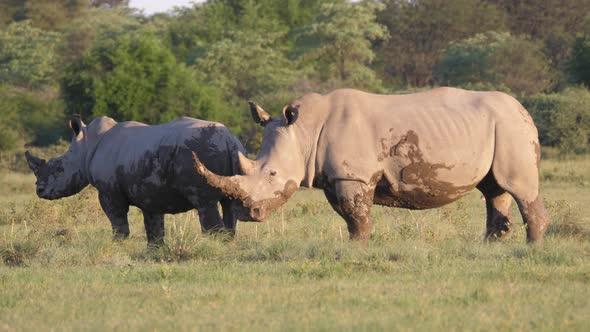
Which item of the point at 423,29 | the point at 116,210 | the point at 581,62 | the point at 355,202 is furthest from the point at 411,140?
the point at 423,29

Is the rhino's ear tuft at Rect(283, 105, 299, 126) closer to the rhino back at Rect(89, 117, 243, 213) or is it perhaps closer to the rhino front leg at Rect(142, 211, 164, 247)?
the rhino back at Rect(89, 117, 243, 213)

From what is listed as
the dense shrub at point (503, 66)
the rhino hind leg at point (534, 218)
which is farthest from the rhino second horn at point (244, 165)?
the dense shrub at point (503, 66)

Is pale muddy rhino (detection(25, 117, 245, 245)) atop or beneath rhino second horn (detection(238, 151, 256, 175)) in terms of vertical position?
beneath

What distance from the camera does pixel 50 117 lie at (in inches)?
1423

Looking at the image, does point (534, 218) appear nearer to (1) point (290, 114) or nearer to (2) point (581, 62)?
(1) point (290, 114)

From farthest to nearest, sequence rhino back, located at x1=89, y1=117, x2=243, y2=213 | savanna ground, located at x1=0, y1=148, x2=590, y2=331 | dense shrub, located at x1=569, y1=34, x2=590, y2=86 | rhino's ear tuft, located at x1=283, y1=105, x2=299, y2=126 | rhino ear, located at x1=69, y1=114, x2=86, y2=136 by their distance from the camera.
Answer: dense shrub, located at x1=569, y1=34, x2=590, y2=86 < rhino ear, located at x1=69, y1=114, x2=86, y2=136 < rhino back, located at x1=89, y1=117, x2=243, y2=213 < rhino's ear tuft, located at x1=283, y1=105, x2=299, y2=126 < savanna ground, located at x1=0, y1=148, x2=590, y2=331

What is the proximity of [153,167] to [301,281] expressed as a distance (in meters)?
3.57

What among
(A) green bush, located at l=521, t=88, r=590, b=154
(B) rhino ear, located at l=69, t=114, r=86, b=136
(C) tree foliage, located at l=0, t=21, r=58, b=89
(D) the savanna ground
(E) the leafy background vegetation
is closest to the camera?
(D) the savanna ground

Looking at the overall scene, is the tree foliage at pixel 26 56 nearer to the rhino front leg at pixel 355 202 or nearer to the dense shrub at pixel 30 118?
the dense shrub at pixel 30 118

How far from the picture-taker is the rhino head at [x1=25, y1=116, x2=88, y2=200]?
41.8ft

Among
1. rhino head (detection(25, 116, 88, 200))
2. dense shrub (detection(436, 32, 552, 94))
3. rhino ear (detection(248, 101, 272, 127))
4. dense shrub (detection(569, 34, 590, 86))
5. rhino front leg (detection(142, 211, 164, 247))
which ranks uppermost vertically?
rhino ear (detection(248, 101, 272, 127))

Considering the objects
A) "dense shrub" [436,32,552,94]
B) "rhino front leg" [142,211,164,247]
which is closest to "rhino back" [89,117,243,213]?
"rhino front leg" [142,211,164,247]

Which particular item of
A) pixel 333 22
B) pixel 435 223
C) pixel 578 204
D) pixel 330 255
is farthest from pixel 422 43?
pixel 330 255

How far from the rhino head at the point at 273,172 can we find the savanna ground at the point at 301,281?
1.29ft
